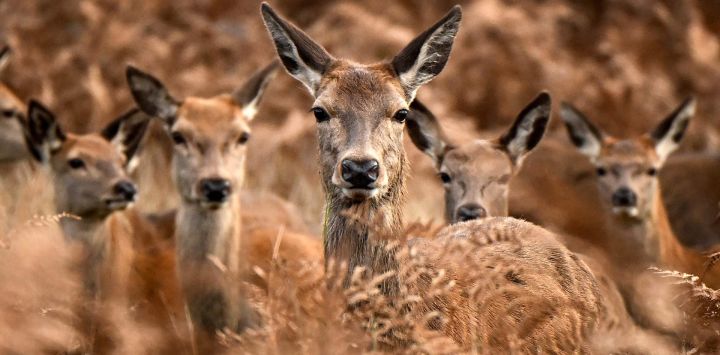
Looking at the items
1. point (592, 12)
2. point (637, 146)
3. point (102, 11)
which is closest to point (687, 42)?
point (592, 12)

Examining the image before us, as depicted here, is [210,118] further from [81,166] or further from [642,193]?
[642,193]

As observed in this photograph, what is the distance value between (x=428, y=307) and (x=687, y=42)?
9.54m

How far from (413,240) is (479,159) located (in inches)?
93.5

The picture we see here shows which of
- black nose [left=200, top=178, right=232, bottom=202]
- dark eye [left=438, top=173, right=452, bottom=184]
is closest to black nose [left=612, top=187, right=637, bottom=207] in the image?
dark eye [left=438, top=173, right=452, bottom=184]

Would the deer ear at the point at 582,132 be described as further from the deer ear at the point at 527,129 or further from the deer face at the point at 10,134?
the deer face at the point at 10,134

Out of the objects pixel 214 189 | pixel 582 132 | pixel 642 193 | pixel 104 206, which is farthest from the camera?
pixel 582 132

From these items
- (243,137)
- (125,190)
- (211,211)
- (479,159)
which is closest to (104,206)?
(125,190)

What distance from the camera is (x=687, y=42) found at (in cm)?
1325

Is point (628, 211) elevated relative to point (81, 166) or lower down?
elevated

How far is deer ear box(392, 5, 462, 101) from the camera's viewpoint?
5406 millimetres

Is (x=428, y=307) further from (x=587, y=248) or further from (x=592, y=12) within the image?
(x=592, y=12)

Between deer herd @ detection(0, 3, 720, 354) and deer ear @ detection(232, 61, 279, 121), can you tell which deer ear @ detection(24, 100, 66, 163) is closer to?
deer herd @ detection(0, 3, 720, 354)

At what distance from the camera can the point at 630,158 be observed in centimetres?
891

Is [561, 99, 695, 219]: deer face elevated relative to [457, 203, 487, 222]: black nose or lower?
elevated
